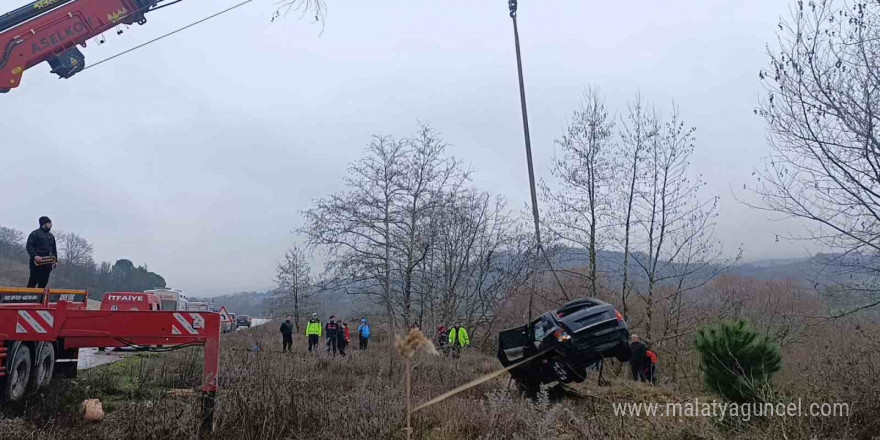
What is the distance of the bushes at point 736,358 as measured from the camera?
293 inches

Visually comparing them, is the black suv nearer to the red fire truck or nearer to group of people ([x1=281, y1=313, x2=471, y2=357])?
the red fire truck

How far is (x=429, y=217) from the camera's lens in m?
28.7

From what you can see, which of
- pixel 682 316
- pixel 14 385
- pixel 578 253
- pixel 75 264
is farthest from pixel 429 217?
pixel 75 264

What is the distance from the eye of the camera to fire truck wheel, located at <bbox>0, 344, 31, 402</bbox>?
755cm

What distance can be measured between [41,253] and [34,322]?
2664 mm

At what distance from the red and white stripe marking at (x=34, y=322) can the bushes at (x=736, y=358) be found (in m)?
7.98

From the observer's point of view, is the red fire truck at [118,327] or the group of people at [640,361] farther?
the group of people at [640,361]

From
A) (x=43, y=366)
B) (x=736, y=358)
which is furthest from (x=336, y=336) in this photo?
(x=736, y=358)

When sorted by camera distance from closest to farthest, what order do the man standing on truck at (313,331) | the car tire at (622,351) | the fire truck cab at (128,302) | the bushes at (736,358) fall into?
the bushes at (736,358)
the car tire at (622,351)
the fire truck cab at (128,302)
the man standing on truck at (313,331)

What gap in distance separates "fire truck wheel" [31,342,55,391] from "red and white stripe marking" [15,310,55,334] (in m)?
2.26

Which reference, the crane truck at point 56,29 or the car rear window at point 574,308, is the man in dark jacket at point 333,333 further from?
the car rear window at point 574,308

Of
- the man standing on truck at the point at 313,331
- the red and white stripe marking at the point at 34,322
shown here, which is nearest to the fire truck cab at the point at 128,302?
the man standing on truck at the point at 313,331

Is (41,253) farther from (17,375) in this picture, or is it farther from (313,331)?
(313,331)

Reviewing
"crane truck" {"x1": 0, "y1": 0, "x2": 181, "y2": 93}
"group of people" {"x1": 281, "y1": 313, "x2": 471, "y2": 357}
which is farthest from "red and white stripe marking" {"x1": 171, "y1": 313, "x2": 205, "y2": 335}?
"group of people" {"x1": 281, "y1": 313, "x2": 471, "y2": 357}
